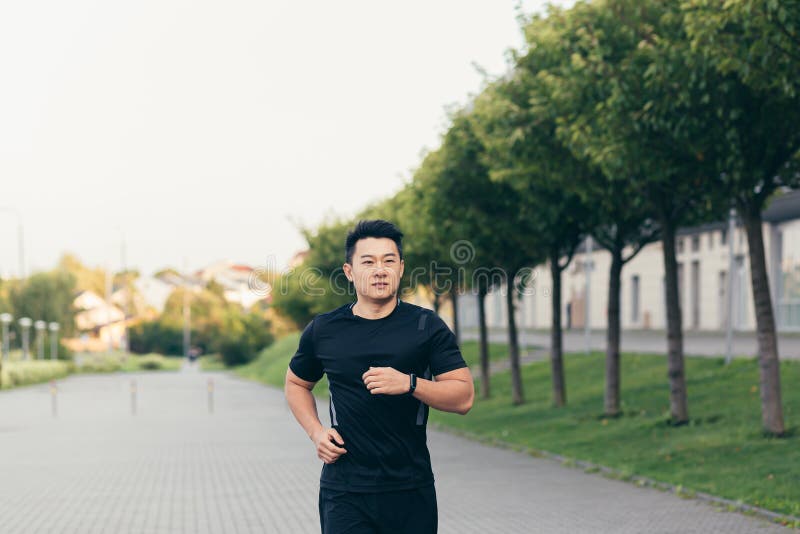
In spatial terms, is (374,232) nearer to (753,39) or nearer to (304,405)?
(304,405)

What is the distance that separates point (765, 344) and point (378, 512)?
10473mm

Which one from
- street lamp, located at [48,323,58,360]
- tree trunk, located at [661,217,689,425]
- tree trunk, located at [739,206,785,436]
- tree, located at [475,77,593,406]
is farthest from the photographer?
street lamp, located at [48,323,58,360]

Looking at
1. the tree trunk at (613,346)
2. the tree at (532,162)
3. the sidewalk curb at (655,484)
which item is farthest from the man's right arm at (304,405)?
the tree trunk at (613,346)

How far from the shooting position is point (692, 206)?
54.9 ft

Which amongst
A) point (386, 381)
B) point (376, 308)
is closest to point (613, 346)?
point (376, 308)

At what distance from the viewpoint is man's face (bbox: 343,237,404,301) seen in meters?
4.15

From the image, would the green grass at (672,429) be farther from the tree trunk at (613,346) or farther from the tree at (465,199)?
the tree at (465,199)

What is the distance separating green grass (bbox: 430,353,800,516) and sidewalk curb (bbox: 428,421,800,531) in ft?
0.40

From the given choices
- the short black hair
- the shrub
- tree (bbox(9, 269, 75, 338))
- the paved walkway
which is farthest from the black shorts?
tree (bbox(9, 269, 75, 338))

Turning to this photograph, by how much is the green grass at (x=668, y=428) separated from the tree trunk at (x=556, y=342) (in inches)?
10.8

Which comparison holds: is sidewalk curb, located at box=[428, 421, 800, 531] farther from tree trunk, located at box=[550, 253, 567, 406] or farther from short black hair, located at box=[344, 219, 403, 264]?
short black hair, located at box=[344, 219, 403, 264]

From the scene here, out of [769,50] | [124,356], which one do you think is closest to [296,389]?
[769,50]

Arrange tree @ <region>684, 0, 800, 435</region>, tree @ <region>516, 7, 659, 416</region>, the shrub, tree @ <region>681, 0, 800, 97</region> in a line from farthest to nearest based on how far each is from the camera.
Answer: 1. the shrub
2. tree @ <region>516, 7, 659, 416</region>
3. tree @ <region>684, 0, 800, 435</region>
4. tree @ <region>681, 0, 800, 97</region>

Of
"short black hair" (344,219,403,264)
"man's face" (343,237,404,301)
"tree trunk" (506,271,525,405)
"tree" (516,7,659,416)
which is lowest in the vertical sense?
"tree trunk" (506,271,525,405)
